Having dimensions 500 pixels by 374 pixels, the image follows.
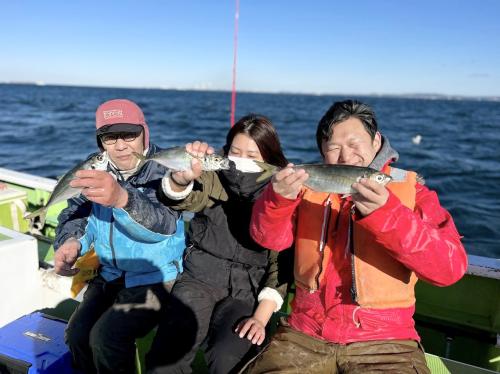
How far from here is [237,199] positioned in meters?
3.39

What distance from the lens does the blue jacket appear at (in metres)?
2.99

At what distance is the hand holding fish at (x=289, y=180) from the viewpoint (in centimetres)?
249

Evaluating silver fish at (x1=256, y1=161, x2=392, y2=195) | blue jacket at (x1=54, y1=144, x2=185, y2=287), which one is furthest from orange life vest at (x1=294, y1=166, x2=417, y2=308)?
blue jacket at (x1=54, y1=144, x2=185, y2=287)

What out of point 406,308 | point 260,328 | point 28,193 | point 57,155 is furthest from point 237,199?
point 57,155

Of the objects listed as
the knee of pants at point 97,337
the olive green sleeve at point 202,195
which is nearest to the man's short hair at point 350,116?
the olive green sleeve at point 202,195

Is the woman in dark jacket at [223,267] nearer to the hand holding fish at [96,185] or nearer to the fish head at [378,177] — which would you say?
the hand holding fish at [96,185]

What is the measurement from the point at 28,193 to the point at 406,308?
238 inches

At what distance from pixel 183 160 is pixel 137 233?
0.67 meters

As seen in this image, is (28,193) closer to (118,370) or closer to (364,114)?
(118,370)

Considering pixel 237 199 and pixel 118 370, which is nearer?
pixel 118 370

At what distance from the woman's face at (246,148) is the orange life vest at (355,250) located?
0.66 m

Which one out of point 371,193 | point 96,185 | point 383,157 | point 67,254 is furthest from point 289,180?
point 67,254

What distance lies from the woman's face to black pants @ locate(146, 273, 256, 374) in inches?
44.4

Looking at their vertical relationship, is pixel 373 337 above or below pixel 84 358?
above
